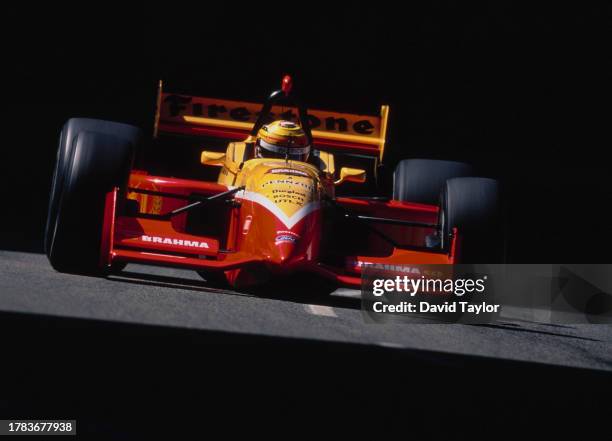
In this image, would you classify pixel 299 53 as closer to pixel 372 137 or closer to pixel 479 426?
pixel 372 137

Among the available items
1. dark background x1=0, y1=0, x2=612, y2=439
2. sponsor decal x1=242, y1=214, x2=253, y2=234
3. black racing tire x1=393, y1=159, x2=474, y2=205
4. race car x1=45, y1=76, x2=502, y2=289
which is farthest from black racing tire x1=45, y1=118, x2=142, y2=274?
dark background x1=0, y1=0, x2=612, y2=439

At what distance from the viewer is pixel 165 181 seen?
7695 mm

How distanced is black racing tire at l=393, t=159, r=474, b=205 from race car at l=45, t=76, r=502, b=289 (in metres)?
0.84

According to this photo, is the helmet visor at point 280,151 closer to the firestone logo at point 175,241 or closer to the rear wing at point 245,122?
the rear wing at point 245,122

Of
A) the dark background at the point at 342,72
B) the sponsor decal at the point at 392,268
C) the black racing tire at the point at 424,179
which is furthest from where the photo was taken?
the dark background at the point at 342,72

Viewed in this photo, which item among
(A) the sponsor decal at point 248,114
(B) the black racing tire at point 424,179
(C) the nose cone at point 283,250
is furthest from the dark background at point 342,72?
(C) the nose cone at point 283,250

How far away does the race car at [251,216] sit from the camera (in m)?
6.77

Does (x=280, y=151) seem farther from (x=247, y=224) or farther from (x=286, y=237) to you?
(x=286, y=237)

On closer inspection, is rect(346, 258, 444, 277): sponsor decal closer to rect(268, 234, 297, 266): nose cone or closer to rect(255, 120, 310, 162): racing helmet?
rect(268, 234, 297, 266): nose cone

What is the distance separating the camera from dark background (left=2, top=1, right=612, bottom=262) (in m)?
15.1

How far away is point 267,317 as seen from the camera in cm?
553

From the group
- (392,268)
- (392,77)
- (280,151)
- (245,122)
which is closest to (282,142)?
(280,151)

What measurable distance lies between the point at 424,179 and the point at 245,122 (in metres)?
1.48

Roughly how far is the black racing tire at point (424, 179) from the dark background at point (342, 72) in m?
5.94
